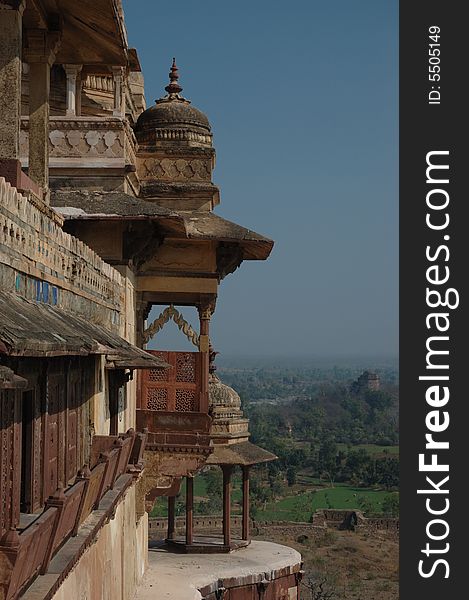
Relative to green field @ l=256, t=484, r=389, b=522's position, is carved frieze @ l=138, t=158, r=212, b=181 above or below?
above

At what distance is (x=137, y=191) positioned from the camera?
43.4 feet

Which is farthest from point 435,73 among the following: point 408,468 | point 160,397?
point 160,397

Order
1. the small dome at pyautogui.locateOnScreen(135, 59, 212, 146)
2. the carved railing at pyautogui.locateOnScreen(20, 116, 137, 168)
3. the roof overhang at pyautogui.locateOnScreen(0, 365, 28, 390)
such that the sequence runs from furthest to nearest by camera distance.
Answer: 1. the small dome at pyautogui.locateOnScreen(135, 59, 212, 146)
2. the carved railing at pyautogui.locateOnScreen(20, 116, 137, 168)
3. the roof overhang at pyautogui.locateOnScreen(0, 365, 28, 390)

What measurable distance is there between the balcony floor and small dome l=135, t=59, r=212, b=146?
543 cm

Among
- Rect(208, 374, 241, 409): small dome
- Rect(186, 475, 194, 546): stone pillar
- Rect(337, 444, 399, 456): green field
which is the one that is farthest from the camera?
Rect(337, 444, 399, 456): green field

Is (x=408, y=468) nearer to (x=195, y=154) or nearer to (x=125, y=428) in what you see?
(x=125, y=428)

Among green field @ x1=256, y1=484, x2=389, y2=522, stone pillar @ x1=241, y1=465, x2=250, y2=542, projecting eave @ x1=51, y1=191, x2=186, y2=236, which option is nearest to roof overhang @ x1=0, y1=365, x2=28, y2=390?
projecting eave @ x1=51, y1=191, x2=186, y2=236

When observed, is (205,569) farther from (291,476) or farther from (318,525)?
(291,476)

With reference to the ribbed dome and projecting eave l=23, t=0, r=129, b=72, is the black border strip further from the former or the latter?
the ribbed dome

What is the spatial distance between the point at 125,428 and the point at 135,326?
1.71m

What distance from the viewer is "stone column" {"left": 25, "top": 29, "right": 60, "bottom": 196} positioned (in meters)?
9.36

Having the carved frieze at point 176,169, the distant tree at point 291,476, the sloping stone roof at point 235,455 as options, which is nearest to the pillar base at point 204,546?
the sloping stone roof at point 235,455

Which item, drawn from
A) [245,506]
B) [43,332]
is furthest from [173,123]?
[43,332]

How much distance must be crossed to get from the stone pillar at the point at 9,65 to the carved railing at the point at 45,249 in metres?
0.80
